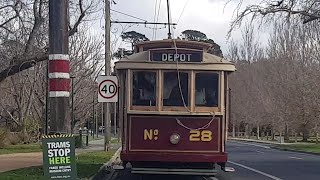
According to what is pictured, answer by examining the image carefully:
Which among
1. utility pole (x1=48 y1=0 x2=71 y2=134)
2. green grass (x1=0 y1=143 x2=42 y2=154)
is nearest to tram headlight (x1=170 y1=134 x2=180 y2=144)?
utility pole (x1=48 y1=0 x2=71 y2=134)

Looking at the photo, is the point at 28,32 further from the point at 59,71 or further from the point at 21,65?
the point at 59,71

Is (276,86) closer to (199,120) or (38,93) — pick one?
(38,93)

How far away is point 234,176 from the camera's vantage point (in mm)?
21844

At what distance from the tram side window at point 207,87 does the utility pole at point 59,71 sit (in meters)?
6.29

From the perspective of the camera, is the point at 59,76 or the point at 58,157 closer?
the point at 58,157

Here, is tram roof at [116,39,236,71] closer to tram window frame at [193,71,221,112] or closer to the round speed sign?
tram window frame at [193,71,221,112]

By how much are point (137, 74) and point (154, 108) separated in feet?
3.24

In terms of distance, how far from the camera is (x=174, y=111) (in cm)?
1669

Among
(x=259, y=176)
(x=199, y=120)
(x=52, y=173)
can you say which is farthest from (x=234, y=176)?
(x=52, y=173)

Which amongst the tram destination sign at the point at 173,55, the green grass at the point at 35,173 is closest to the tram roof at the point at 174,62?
the tram destination sign at the point at 173,55

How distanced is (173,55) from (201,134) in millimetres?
2153

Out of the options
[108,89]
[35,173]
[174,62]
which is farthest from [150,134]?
[108,89]

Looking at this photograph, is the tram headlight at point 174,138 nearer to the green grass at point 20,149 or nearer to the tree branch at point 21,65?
the tree branch at point 21,65

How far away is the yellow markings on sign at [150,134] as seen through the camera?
1672 cm
